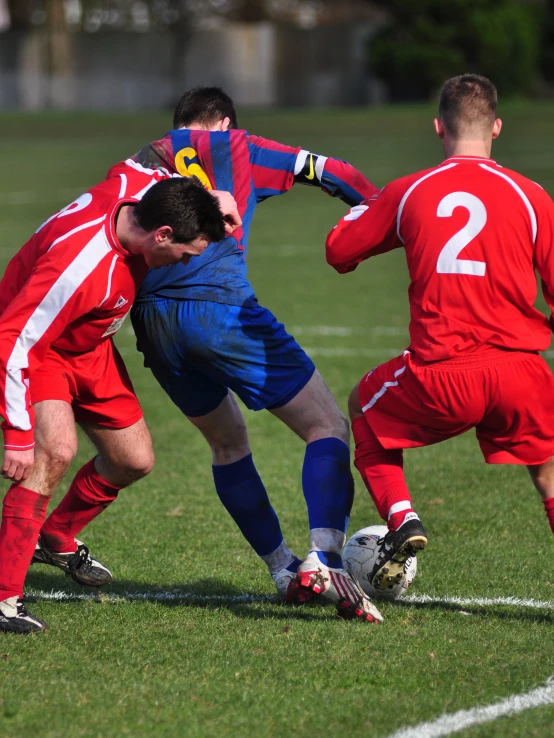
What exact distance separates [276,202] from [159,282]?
1807 cm

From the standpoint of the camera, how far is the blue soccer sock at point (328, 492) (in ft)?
14.9

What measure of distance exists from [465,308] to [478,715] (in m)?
1.41

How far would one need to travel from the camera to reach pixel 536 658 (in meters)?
3.98

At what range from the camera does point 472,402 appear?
4117 mm

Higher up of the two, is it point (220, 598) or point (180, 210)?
point (180, 210)

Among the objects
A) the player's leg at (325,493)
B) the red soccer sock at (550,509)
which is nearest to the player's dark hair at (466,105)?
the player's leg at (325,493)

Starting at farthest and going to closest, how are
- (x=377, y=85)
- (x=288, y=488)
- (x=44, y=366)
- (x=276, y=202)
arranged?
(x=377, y=85), (x=276, y=202), (x=288, y=488), (x=44, y=366)

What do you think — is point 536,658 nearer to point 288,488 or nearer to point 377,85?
point 288,488

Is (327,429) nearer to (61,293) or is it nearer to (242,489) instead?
(242,489)

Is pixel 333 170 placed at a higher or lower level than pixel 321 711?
higher

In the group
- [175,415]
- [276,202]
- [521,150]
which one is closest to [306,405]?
[175,415]

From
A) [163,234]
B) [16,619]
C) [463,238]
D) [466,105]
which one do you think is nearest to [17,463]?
[16,619]

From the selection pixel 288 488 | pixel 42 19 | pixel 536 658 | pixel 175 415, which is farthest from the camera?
pixel 42 19

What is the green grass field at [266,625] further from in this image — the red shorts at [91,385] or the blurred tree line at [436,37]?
the blurred tree line at [436,37]
